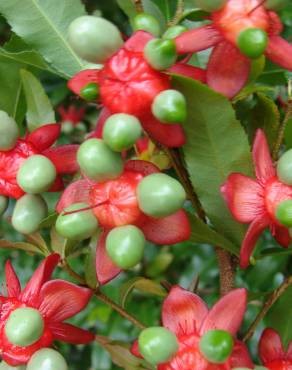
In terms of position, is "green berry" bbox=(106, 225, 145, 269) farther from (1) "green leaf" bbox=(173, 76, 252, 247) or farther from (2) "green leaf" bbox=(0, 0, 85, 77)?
(2) "green leaf" bbox=(0, 0, 85, 77)

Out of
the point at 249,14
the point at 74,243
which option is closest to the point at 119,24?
the point at 74,243

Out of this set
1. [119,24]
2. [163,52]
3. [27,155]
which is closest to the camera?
[163,52]

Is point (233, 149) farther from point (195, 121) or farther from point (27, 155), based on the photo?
point (27, 155)

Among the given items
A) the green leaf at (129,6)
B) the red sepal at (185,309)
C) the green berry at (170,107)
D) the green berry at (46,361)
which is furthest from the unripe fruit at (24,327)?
the green leaf at (129,6)

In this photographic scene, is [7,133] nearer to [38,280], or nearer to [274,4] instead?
[38,280]

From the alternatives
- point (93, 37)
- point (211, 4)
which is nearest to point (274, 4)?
point (211, 4)

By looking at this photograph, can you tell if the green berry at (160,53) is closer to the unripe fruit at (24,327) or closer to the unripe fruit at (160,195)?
the unripe fruit at (160,195)
